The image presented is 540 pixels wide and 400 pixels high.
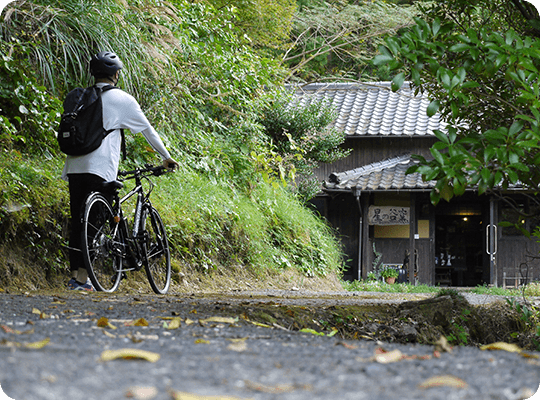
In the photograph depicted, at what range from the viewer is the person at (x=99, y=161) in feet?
11.9

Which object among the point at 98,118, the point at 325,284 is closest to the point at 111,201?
the point at 98,118

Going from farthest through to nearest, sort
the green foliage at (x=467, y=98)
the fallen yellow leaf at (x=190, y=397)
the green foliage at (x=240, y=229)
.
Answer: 1. the green foliage at (x=240, y=229)
2. the green foliage at (x=467, y=98)
3. the fallen yellow leaf at (x=190, y=397)

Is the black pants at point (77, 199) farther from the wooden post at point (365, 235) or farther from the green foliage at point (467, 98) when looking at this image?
the wooden post at point (365, 235)

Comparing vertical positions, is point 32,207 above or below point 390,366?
above

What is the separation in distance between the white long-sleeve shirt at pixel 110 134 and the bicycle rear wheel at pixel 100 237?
204 millimetres

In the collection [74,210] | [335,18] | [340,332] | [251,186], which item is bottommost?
[340,332]

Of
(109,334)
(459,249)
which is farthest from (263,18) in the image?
(109,334)

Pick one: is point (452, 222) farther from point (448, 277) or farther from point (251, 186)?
point (251, 186)

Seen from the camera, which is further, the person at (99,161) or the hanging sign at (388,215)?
the hanging sign at (388,215)

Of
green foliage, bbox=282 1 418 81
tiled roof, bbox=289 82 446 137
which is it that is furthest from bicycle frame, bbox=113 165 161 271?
green foliage, bbox=282 1 418 81

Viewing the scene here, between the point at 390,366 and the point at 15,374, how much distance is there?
3.02 ft

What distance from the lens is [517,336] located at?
3.63m

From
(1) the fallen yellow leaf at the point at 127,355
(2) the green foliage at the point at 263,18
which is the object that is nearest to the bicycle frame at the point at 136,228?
(1) the fallen yellow leaf at the point at 127,355

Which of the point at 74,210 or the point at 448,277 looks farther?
the point at 448,277
